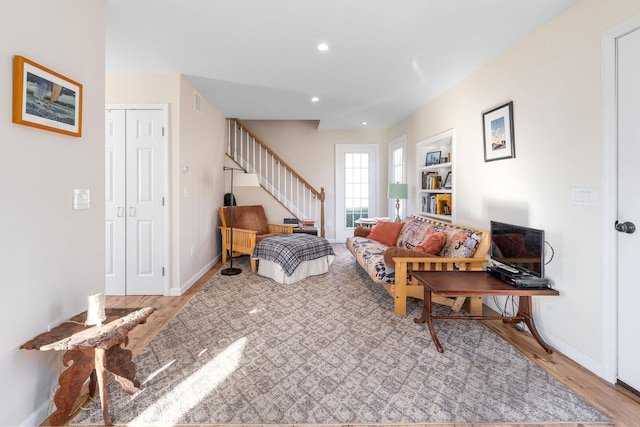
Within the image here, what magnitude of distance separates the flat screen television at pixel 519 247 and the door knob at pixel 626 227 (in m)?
0.38

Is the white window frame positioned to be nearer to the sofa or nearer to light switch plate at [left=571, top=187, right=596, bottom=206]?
the sofa

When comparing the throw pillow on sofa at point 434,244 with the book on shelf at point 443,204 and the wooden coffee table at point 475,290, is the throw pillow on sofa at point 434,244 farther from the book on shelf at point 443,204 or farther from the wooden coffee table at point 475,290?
the book on shelf at point 443,204

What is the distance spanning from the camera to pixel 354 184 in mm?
6328

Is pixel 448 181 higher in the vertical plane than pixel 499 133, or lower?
lower

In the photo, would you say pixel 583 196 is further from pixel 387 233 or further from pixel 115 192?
pixel 115 192

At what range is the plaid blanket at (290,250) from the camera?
12.1ft

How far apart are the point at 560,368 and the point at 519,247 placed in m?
0.87

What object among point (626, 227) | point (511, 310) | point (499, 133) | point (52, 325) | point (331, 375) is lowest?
point (331, 375)

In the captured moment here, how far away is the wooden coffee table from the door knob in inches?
22.1

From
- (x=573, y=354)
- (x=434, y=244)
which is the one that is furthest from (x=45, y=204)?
(x=573, y=354)

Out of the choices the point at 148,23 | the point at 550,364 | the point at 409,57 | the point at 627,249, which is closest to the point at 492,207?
the point at 627,249

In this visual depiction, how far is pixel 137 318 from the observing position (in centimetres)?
158

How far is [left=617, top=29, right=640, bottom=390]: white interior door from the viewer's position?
1.71 m

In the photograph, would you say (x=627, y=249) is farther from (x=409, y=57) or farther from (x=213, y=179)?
(x=213, y=179)
